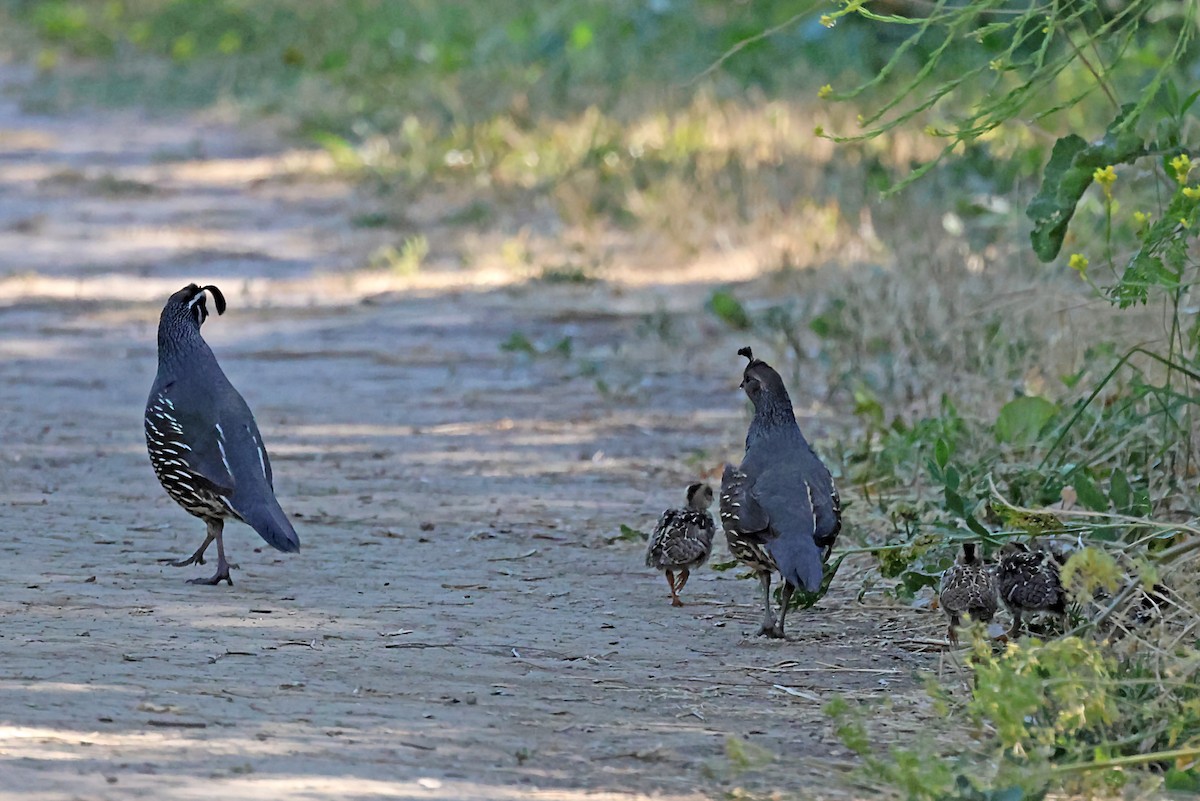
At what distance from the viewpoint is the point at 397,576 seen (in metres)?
6.49

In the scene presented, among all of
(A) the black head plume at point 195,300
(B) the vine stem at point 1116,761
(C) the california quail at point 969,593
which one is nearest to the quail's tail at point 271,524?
(A) the black head plume at point 195,300

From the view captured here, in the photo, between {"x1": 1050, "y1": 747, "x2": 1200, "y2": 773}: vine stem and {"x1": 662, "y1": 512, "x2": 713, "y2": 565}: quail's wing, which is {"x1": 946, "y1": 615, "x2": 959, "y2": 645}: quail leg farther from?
{"x1": 1050, "y1": 747, "x2": 1200, "y2": 773}: vine stem

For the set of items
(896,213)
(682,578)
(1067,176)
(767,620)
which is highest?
(896,213)

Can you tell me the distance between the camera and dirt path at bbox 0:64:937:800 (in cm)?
443

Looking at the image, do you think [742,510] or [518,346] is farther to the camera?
[518,346]

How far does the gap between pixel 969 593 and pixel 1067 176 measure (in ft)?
5.51

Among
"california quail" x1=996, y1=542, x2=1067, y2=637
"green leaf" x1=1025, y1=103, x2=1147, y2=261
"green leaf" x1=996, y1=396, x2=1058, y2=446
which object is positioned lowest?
"california quail" x1=996, y1=542, x2=1067, y2=637

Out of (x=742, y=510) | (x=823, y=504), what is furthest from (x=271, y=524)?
(x=823, y=504)

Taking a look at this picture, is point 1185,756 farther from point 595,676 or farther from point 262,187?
point 262,187

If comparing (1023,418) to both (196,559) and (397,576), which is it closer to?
(397,576)

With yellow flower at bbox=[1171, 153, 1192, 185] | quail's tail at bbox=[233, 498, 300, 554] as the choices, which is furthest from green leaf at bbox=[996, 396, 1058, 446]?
quail's tail at bbox=[233, 498, 300, 554]

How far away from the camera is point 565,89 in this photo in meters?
18.2

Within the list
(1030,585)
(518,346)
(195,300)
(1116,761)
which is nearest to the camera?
(1116,761)

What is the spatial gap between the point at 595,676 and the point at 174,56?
19.9 metres
